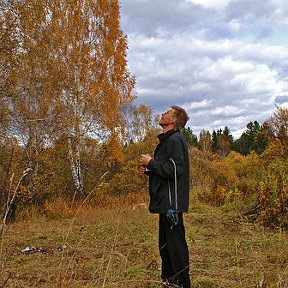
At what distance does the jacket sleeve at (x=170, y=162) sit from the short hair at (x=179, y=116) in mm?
254

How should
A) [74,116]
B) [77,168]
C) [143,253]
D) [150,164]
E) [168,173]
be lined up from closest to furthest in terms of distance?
[168,173]
[150,164]
[143,253]
[74,116]
[77,168]

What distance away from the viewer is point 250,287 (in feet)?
11.3

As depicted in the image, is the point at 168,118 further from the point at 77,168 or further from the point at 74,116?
the point at 77,168

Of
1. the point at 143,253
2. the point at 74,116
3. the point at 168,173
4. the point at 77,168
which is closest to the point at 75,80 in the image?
the point at 74,116

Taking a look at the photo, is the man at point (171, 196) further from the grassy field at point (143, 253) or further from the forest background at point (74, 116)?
the forest background at point (74, 116)

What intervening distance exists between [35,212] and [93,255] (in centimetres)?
699

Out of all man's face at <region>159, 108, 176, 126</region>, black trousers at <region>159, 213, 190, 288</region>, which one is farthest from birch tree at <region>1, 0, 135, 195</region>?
black trousers at <region>159, 213, 190, 288</region>

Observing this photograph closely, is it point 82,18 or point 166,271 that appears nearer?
point 166,271

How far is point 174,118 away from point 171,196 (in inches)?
31.4

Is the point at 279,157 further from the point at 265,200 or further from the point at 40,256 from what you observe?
the point at 40,256

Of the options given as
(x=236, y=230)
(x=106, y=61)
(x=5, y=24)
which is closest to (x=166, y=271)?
(x=236, y=230)

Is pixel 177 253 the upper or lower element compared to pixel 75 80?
lower

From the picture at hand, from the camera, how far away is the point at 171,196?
11.6 feet

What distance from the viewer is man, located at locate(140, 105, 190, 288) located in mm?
3498
